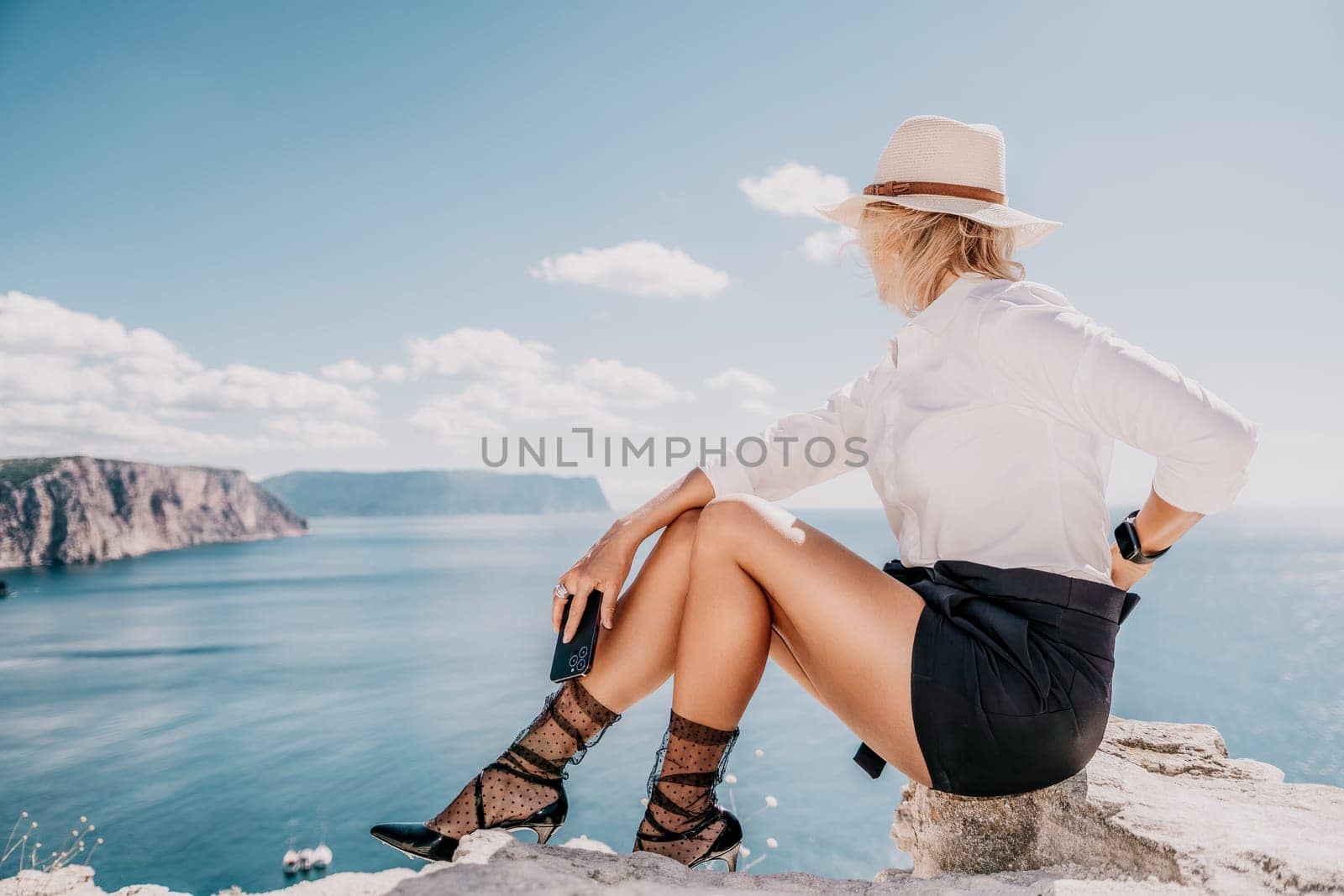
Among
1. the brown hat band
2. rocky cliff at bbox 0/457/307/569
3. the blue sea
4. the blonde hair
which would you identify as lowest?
the blue sea

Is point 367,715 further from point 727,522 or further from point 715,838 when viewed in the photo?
point 727,522

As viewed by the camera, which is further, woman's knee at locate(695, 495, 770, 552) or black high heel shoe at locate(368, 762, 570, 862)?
black high heel shoe at locate(368, 762, 570, 862)

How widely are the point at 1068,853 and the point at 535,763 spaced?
1258 millimetres

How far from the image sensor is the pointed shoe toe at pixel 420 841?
5.59 ft

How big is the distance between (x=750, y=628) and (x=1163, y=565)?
322ft

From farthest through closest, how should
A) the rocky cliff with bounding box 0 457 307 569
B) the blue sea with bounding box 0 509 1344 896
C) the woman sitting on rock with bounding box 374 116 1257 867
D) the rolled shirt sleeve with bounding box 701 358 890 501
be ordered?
the rocky cliff with bounding box 0 457 307 569
the blue sea with bounding box 0 509 1344 896
the rolled shirt sleeve with bounding box 701 358 890 501
the woman sitting on rock with bounding box 374 116 1257 867

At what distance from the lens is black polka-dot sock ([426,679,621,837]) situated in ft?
5.74

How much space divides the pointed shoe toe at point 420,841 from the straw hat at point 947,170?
1776mm

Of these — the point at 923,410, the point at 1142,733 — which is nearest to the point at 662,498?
the point at 923,410

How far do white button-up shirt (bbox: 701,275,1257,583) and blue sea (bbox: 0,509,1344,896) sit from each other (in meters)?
15.9

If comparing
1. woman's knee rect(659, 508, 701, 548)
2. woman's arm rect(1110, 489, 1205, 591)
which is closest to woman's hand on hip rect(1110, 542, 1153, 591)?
woman's arm rect(1110, 489, 1205, 591)

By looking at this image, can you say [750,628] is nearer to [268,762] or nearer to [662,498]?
[662,498]

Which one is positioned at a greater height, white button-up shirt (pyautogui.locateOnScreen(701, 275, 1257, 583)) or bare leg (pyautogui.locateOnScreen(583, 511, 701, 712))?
white button-up shirt (pyautogui.locateOnScreen(701, 275, 1257, 583))

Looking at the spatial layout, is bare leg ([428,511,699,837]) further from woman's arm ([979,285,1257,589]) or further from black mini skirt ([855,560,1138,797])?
woman's arm ([979,285,1257,589])
